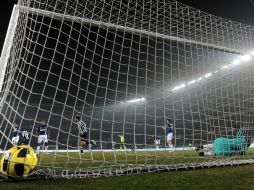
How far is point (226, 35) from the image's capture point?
6.75 metres

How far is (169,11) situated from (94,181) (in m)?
4.24

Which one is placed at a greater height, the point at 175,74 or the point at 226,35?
the point at 175,74

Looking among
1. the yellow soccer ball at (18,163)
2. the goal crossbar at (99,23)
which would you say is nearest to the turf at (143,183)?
the yellow soccer ball at (18,163)

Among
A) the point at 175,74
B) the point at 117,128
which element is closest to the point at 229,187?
the point at 175,74

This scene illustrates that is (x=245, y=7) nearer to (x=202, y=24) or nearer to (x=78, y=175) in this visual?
(x=202, y=24)

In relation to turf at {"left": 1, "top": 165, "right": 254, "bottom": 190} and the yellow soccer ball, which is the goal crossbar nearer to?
the yellow soccer ball

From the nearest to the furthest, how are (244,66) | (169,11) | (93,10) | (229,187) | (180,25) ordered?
(229,187), (93,10), (169,11), (180,25), (244,66)

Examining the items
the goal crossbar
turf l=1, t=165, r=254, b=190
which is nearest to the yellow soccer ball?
turf l=1, t=165, r=254, b=190

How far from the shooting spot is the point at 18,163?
2.82 meters

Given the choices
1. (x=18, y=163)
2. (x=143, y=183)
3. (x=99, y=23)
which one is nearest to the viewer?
(x=143, y=183)

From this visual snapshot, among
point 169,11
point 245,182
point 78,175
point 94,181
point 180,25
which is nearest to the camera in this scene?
point 245,182

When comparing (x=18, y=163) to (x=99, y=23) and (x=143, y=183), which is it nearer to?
(x=143, y=183)

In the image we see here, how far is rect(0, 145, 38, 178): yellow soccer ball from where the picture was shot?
2812 mm

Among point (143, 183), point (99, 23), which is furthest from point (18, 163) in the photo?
point (99, 23)
